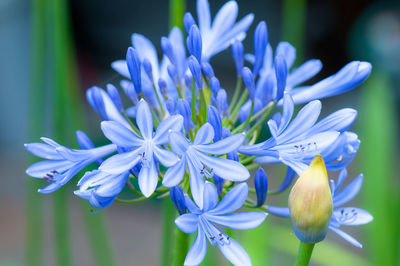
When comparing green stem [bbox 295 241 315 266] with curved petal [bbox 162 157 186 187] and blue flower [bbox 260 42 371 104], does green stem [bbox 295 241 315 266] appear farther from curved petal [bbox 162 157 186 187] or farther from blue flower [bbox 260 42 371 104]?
blue flower [bbox 260 42 371 104]

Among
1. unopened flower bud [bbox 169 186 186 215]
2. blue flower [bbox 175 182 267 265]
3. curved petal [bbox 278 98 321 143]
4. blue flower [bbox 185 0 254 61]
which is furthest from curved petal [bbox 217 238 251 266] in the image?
blue flower [bbox 185 0 254 61]

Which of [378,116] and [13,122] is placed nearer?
[378,116]

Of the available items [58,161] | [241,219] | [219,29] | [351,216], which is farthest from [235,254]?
[219,29]

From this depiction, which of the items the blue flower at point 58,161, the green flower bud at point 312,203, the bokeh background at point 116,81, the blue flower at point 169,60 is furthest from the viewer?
the bokeh background at point 116,81

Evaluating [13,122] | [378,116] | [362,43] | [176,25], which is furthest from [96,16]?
[176,25]

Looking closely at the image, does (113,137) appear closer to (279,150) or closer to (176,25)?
(279,150)

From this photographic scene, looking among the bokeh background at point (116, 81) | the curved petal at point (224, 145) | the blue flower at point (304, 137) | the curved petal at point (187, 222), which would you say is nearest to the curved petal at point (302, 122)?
the blue flower at point (304, 137)

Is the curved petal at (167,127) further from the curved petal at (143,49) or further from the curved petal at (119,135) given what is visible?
the curved petal at (143,49)

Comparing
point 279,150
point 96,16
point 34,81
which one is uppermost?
point 96,16
